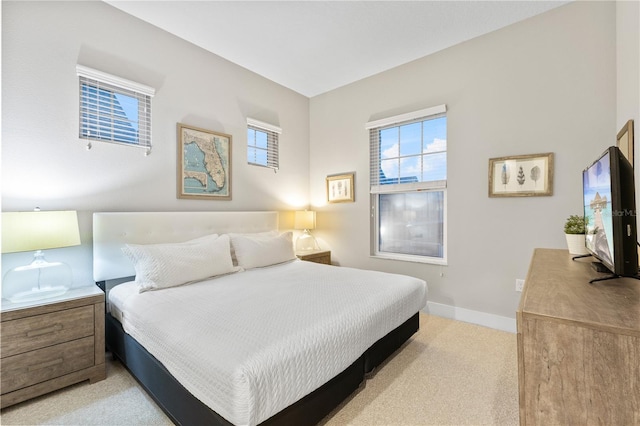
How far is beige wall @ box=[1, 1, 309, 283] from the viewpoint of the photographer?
2.06m

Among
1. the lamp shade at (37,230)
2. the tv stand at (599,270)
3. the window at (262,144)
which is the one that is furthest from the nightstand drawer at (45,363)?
the tv stand at (599,270)

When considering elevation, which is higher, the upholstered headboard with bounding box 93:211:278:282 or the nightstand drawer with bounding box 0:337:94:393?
the upholstered headboard with bounding box 93:211:278:282

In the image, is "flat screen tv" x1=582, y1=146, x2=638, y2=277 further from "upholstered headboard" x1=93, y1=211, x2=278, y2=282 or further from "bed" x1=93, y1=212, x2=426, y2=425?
"upholstered headboard" x1=93, y1=211, x2=278, y2=282

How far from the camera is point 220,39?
2.93 meters

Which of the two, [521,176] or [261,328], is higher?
[521,176]

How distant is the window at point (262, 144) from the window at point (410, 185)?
50.3 inches

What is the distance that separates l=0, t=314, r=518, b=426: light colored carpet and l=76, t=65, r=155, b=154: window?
1.88 metres

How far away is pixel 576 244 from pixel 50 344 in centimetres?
352

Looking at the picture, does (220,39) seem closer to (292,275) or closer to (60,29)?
(60,29)

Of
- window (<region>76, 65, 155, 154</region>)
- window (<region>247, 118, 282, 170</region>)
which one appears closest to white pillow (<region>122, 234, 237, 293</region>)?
window (<region>76, 65, 155, 154</region>)

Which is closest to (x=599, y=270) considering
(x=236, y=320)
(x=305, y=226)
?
(x=236, y=320)

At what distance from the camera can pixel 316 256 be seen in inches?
151

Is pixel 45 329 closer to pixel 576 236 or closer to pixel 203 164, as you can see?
pixel 203 164

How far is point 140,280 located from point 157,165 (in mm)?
1178
